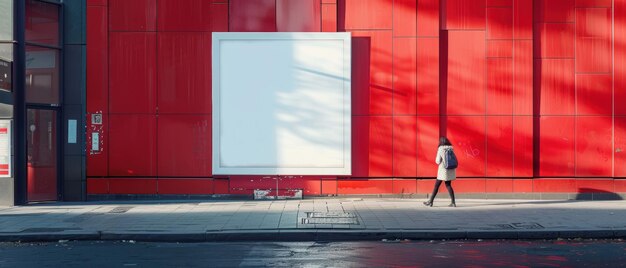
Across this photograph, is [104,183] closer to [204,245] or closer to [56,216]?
[56,216]

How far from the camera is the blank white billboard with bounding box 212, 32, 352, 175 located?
1719 centimetres

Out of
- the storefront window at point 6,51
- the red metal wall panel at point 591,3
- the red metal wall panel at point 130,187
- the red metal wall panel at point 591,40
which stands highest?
the red metal wall panel at point 591,3

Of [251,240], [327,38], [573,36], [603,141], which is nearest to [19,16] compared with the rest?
[327,38]

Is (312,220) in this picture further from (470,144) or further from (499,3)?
(499,3)

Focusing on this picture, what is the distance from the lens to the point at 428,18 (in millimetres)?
17203

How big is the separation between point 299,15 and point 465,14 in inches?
163

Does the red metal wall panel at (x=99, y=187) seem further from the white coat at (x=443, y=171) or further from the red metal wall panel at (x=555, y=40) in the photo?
the red metal wall panel at (x=555, y=40)

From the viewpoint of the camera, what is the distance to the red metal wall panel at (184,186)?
17.4 m

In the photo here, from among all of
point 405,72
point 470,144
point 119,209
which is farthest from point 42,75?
point 470,144

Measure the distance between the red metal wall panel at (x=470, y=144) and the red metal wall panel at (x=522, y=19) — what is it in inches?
89.6

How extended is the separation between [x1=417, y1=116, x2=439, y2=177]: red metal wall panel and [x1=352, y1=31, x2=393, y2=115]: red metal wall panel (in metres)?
0.92

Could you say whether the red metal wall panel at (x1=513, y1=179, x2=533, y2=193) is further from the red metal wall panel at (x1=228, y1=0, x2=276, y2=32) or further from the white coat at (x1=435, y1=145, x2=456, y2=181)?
the red metal wall panel at (x1=228, y1=0, x2=276, y2=32)

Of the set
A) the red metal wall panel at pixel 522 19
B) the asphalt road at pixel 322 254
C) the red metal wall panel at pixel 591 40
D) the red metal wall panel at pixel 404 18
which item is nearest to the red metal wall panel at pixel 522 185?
the red metal wall panel at pixel 591 40

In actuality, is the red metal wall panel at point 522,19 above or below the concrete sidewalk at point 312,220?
above
